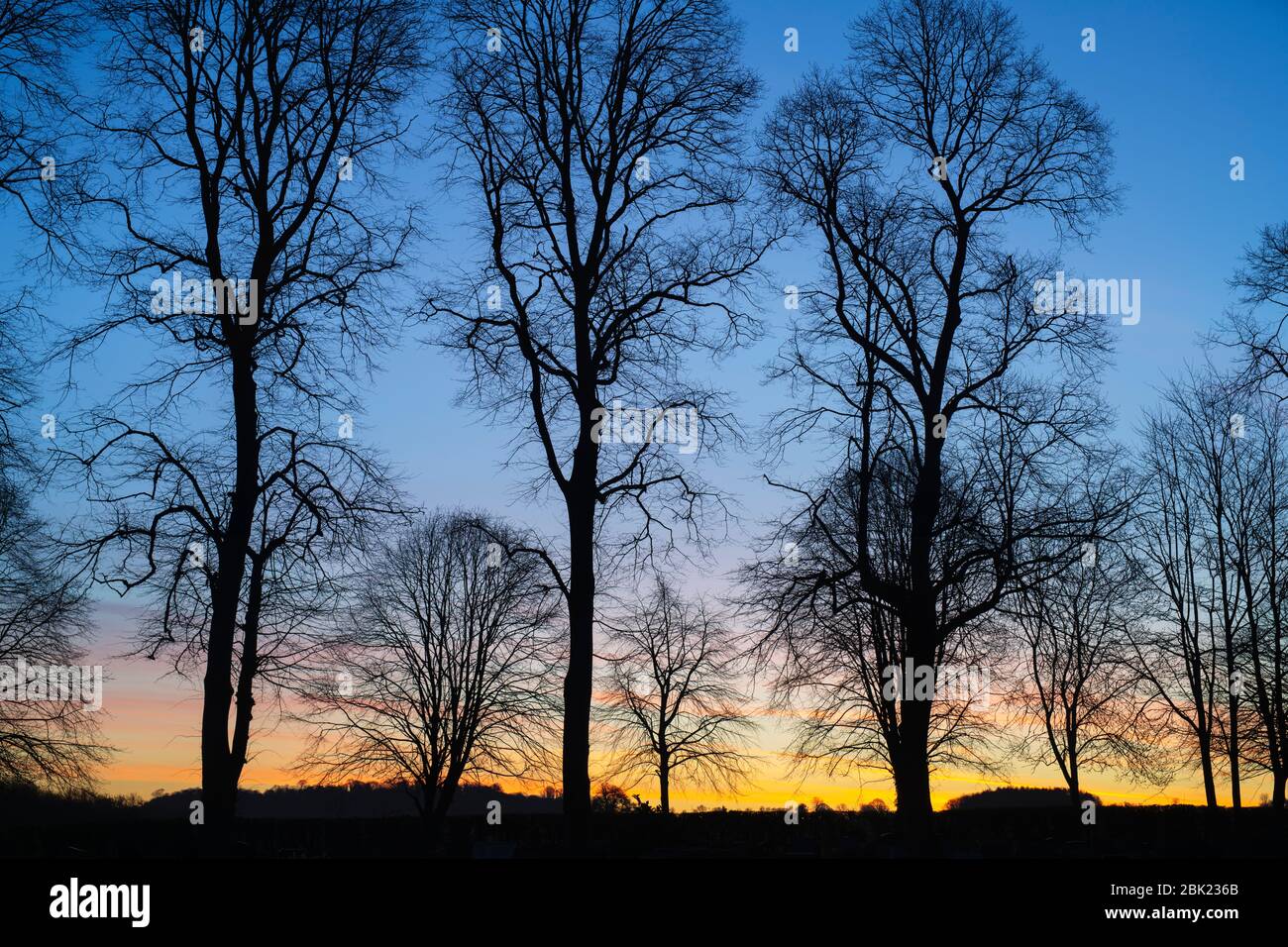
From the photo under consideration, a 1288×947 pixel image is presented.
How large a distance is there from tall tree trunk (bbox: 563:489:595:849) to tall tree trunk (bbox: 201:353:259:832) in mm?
4832

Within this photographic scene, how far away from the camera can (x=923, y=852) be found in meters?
18.6

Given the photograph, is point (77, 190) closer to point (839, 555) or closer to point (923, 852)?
point (839, 555)

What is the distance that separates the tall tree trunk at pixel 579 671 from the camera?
16547 mm

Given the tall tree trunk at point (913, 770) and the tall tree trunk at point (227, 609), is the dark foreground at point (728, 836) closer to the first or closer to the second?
the tall tree trunk at point (913, 770)

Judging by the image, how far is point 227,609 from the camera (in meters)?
15.8

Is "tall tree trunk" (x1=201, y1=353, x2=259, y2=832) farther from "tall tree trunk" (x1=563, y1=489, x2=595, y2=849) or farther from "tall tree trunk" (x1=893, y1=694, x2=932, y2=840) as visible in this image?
"tall tree trunk" (x1=893, y1=694, x2=932, y2=840)

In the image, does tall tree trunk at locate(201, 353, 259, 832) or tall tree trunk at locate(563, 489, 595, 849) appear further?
tall tree trunk at locate(563, 489, 595, 849)

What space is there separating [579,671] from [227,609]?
17.1 feet

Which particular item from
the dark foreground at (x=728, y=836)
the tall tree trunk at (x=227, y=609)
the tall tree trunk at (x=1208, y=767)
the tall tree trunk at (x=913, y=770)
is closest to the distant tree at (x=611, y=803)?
the dark foreground at (x=728, y=836)

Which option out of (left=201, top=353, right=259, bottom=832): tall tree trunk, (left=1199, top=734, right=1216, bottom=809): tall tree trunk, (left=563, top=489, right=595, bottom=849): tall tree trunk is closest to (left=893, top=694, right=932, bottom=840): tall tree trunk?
(left=563, top=489, right=595, bottom=849): tall tree trunk

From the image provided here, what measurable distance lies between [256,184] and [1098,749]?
29428mm

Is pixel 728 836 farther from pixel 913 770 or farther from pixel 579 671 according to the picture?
pixel 579 671

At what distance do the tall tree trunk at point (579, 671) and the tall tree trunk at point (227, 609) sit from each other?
15.9ft

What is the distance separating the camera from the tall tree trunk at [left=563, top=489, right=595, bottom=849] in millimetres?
16547
